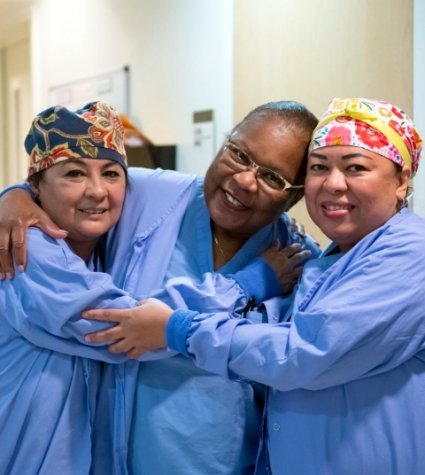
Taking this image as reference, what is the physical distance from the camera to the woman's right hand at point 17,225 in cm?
123

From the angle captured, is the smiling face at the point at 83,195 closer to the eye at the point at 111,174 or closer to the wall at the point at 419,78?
the eye at the point at 111,174

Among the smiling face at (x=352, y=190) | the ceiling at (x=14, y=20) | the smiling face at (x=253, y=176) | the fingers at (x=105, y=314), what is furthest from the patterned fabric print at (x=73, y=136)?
the ceiling at (x=14, y=20)

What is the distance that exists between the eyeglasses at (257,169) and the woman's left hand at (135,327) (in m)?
0.36

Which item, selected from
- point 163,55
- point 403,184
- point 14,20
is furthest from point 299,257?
point 14,20

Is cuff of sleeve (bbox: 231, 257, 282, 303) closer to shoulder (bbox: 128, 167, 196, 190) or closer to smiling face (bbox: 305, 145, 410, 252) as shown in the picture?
smiling face (bbox: 305, 145, 410, 252)

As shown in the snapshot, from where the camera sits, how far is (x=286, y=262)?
137 centimetres

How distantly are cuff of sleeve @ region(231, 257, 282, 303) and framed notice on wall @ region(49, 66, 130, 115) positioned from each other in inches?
101

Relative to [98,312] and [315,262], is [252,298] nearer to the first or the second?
[315,262]

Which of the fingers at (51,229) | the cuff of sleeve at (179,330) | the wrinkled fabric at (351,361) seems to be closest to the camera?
the wrinkled fabric at (351,361)

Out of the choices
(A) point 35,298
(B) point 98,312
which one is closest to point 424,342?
(B) point 98,312

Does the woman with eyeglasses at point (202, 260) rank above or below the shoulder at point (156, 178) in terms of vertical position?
below

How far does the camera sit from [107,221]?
1.36 meters

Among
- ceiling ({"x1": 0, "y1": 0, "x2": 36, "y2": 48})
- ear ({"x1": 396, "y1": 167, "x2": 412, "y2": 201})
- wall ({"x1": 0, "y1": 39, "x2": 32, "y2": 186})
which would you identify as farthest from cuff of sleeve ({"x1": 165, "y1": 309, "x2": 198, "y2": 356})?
wall ({"x1": 0, "y1": 39, "x2": 32, "y2": 186})

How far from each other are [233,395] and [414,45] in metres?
1.23
